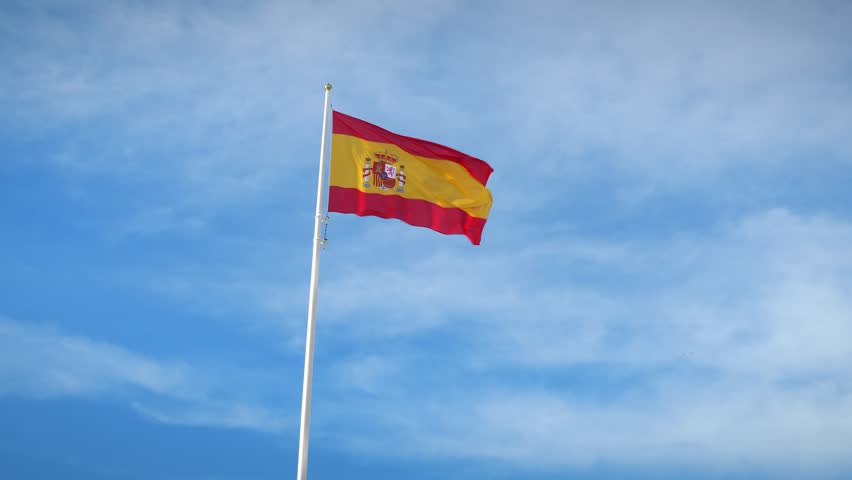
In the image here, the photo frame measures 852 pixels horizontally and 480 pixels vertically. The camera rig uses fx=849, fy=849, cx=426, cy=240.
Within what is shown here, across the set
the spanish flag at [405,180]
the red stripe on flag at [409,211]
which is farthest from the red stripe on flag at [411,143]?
the red stripe on flag at [409,211]

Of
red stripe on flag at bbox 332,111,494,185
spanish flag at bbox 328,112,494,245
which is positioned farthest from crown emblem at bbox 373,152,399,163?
red stripe on flag at bbox 332,111,494,185

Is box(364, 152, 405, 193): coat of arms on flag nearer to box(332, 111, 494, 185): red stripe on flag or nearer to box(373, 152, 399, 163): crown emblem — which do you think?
box(373, 152, 399, 163): crown emblem

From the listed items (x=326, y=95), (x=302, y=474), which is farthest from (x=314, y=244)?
(x=302, y=474)

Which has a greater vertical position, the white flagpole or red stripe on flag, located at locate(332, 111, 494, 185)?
red stripe on flag, located at locate(332, 111, 494, 185)

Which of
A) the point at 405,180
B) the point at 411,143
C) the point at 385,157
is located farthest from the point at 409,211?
the point at 411,143

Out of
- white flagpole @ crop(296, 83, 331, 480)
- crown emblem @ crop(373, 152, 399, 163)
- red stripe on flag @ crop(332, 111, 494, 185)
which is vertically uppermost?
red stripe on flag @ crop(332, 111, 494, 185)

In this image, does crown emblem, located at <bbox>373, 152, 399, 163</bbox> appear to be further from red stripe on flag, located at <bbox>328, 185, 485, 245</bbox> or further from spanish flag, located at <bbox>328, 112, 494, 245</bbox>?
red stripe on flag, located at <bbox>328, 185, 485, 245</bbox>

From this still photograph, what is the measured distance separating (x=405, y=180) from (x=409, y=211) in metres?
1.02

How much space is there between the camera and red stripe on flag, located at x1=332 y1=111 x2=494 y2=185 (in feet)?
88.8

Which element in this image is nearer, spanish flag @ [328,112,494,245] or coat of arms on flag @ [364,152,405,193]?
spanish flag @ [328,112,494,245]

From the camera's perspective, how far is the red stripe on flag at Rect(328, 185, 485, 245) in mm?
26109

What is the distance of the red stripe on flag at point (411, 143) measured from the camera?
1065 inches

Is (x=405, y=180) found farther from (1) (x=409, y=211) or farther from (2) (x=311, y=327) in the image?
(2) (x=311, y=327)

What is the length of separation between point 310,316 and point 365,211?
13.2ft
